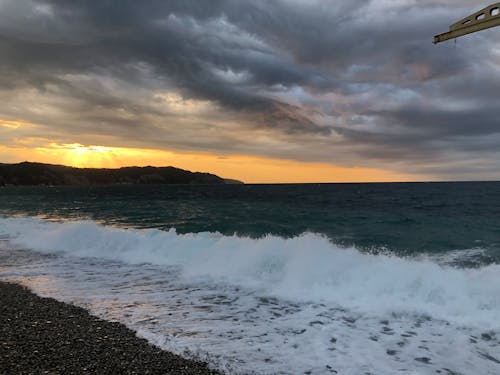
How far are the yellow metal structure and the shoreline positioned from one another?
62.9 ft

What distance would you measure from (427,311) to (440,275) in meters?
2.96

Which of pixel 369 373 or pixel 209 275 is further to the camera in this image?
pixel 209 275

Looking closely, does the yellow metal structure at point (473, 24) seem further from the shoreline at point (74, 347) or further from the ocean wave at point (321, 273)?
the shoreline at point (74, 347)

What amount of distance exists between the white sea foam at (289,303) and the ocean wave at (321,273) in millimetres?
62

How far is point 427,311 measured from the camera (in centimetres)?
1006

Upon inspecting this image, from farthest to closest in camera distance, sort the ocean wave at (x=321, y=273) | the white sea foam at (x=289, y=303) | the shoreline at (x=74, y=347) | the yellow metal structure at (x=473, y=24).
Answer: the yellow metal structure at (x=473, y=24) < the ocean wave at (x=321, y=273) < the white sea foam at (x=289, y=303) < the shoreline at (x=74, y=347)

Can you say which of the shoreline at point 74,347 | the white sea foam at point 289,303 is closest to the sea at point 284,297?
the white sea foam at point 289,303

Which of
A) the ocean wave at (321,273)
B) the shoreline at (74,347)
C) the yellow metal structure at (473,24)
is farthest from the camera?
the yellow metal structure at (473,24)

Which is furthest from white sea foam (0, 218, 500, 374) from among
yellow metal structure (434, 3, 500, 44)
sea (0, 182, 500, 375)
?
yellow metal structure (434, 3, 500, 44)

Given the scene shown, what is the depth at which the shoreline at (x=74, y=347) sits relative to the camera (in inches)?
240

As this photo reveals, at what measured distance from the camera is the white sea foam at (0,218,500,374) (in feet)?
23.2

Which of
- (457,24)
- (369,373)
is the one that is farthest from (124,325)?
(457,24)

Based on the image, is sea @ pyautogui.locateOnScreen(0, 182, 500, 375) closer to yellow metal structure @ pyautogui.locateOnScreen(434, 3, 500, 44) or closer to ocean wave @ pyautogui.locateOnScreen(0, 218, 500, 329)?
ocean wave @ pyautogui.locateOnScreen(0, 218, 500, 329)

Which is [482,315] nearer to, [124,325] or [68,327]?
[124,325]
